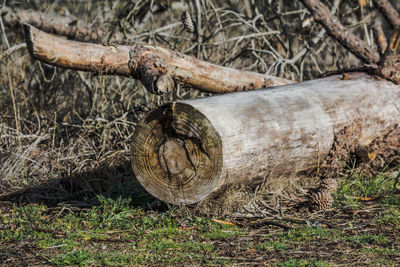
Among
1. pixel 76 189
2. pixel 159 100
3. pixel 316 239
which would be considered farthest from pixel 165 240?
pixel 159 100

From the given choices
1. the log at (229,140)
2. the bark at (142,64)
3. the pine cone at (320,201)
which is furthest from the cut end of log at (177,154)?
the pine cone at (320,201)

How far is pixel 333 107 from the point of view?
436cm

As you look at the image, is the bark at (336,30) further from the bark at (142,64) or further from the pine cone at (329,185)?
the pine cone at (329,185)

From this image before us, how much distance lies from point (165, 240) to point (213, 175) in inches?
24.4

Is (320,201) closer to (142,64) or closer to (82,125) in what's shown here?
(142,64)

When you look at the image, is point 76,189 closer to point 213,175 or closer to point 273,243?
point 213,175

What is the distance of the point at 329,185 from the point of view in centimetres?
404

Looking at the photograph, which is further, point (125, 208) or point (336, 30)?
point (336, 30)

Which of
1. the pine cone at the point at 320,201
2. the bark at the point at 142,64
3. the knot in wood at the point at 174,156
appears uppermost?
the bark at the point at 142,64

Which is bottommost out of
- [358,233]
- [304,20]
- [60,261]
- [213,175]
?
[358,233]

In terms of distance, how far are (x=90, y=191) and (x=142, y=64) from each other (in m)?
1.33

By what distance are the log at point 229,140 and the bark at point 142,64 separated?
66 centimetres

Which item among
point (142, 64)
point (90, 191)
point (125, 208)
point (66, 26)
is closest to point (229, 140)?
point (125, 208)

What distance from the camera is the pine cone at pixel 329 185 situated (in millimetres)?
4016
